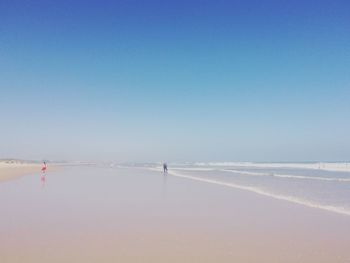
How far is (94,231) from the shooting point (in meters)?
8.61

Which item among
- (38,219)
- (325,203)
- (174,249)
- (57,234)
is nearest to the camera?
(174,249)

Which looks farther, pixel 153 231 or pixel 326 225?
pixel 326 225

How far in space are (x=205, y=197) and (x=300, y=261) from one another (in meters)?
9.78

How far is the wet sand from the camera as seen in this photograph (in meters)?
6.65

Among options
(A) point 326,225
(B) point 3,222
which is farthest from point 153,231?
(A) point 326,225

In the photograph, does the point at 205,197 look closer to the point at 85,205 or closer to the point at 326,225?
the point at 85,205

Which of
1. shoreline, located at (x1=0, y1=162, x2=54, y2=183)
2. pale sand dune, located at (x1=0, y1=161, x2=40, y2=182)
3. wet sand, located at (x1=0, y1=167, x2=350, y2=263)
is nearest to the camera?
wet sand, located at (x1=0, y1=167, x2=350, y2=263)

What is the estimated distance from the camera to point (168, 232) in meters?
8.66

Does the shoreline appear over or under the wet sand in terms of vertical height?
over

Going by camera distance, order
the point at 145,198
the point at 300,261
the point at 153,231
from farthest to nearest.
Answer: the point at 145,198 → the point at 153,231 → the point at 300,261

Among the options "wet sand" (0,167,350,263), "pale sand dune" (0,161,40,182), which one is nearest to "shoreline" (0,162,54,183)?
"pale sand dune" (0,161,40,182)

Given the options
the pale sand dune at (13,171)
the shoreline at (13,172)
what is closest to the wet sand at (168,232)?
the shoreline at (13,172)

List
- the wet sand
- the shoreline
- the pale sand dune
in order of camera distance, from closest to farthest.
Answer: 1. the wet sand
2. the shoreline
3. the pale sand dune

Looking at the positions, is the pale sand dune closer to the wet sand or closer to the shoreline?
the shoreline
